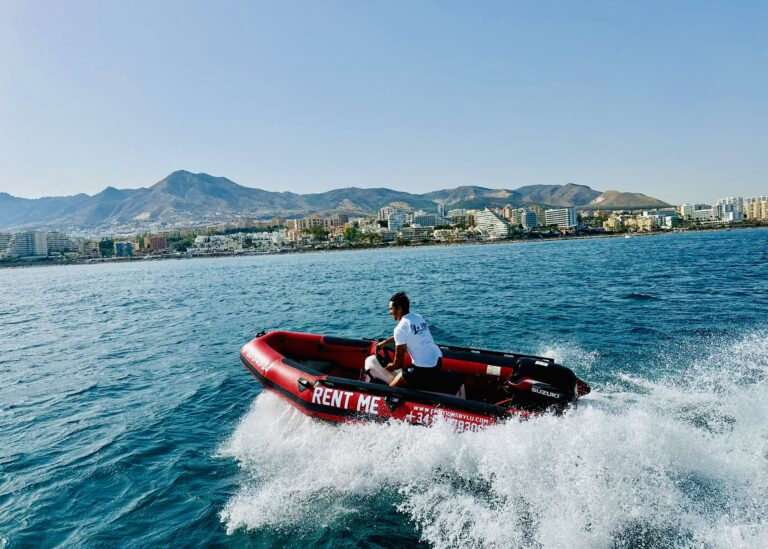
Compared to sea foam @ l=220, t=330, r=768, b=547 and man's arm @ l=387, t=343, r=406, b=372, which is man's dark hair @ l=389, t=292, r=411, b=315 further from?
sea foam @ l=220, t=330, r=768, b=547

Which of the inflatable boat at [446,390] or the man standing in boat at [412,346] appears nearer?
the inflatable boat at [446,390]

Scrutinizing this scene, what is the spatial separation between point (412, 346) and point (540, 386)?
77.5 inches

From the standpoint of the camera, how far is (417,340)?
23.7 feet

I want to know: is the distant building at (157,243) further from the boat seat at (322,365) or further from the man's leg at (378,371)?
the man's leg at (378,371)

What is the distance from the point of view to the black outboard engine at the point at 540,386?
22.8 ft

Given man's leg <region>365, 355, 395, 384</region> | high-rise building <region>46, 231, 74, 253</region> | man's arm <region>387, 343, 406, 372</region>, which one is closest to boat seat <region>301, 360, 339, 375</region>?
man's leg <region>365, 355, 395, 384</region>

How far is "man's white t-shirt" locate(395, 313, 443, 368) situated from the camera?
23.3ft

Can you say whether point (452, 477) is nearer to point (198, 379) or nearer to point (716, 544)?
point (716, 544)

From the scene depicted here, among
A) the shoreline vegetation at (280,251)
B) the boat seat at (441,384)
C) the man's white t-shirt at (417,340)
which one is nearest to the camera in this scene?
the man's white t-shirt at (417,340)

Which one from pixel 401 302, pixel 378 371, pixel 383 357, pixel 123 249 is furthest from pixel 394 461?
pixel 123 249

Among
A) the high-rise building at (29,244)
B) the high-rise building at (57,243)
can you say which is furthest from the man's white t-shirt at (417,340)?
the high-rise building at (57,243)

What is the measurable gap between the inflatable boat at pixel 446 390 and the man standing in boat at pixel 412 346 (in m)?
0.15

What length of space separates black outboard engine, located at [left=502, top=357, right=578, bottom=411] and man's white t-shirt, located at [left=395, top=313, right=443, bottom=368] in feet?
4.17

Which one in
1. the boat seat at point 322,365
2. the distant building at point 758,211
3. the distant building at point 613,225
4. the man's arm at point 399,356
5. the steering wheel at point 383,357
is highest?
the distant building at point 758,211
